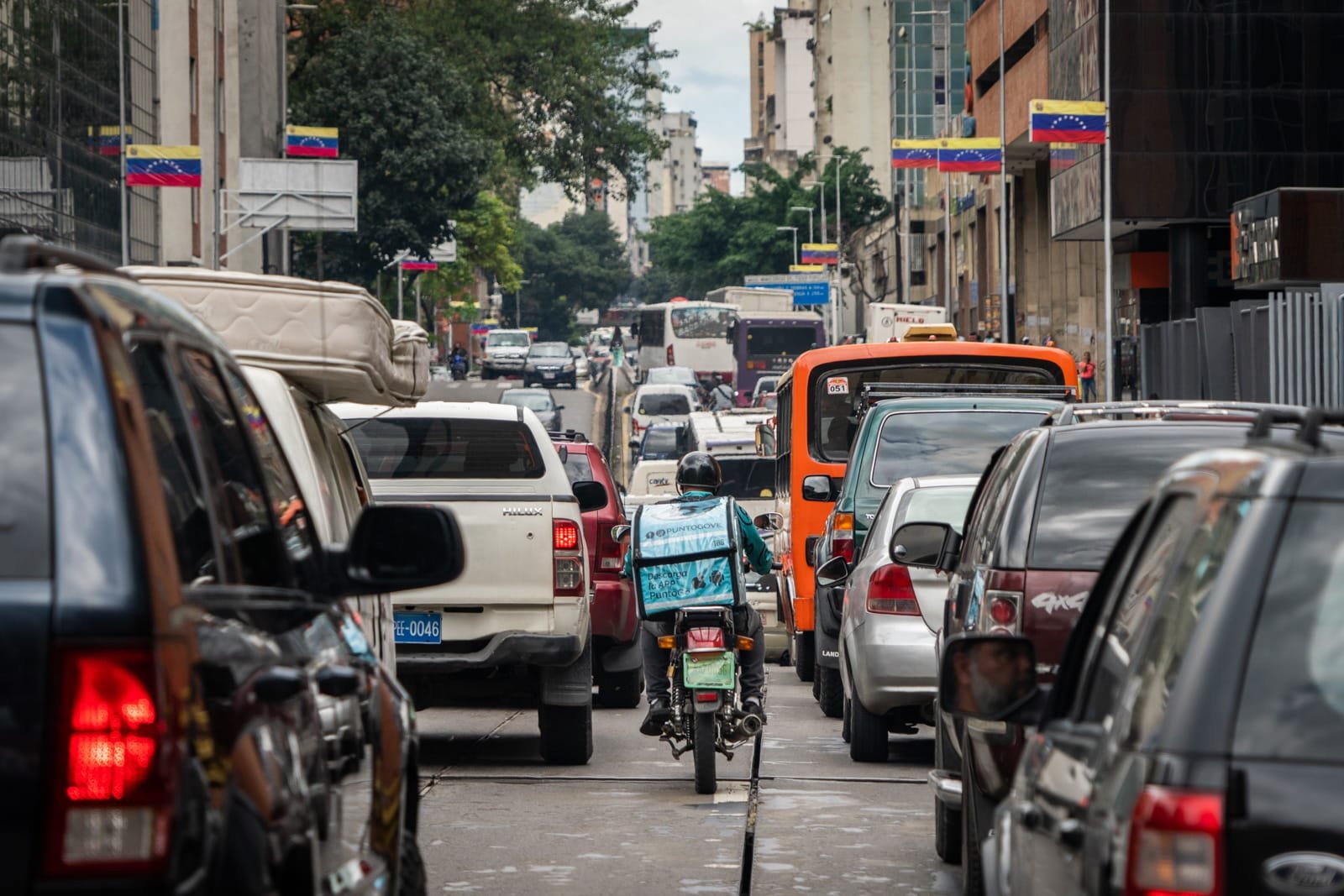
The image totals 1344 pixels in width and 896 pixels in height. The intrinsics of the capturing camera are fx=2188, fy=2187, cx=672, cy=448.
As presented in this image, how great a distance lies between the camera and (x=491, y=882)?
7914 mm

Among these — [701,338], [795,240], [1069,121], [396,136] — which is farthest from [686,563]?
[795,240]

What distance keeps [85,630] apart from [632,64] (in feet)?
214

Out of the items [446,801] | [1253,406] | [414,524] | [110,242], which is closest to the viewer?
[414,524]

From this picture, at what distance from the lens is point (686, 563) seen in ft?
34.2

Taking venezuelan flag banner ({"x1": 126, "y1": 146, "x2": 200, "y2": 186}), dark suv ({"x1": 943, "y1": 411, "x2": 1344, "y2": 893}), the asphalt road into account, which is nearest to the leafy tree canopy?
venezuelan flag banner ({"x1": 126, "y1": 146, "x2": 200, "y2": 186})

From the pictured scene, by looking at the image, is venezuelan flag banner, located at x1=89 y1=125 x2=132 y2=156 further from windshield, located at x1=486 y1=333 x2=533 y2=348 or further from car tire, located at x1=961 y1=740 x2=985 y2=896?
windshield, located at x1=486 y1=333 x2=533 y2=348

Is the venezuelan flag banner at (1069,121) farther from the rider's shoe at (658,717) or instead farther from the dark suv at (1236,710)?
the dark suv at (1236,710)

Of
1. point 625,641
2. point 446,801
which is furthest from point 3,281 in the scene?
point 625,641

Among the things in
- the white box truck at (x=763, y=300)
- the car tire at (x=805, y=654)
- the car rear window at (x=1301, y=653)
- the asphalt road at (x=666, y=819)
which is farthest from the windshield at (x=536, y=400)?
the car rear window at (x=1301, y=653)

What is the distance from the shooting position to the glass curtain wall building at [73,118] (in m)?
35.7

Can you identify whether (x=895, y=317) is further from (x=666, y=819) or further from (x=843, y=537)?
(x=666, y=819)

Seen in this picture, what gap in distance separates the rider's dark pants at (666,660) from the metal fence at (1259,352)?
13034 mm

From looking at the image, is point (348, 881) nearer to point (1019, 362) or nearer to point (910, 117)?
point (1019, 362)

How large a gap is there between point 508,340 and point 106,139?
143 feet
